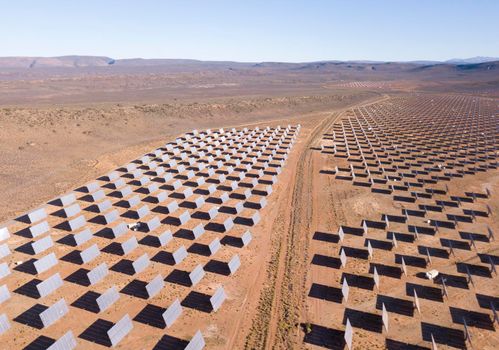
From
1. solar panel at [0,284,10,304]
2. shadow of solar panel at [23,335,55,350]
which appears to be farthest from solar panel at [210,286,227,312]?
solar panel at [0,284,10,304]

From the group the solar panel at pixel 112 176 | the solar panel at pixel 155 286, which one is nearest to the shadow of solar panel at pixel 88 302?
the solar panel at pixel 155 286

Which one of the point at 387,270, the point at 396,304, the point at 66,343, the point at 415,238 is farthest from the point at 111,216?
the point at 415,238

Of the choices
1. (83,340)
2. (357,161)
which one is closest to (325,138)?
(357,161)

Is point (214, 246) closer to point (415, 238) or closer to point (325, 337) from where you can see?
point (325, 337)

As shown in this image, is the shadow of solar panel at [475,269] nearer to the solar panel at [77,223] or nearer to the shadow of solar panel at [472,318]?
the shadow of solar panel at [472,318]

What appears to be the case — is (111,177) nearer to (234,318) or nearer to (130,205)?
(130,205)

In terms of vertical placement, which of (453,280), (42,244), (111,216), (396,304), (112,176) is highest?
(112,176)
